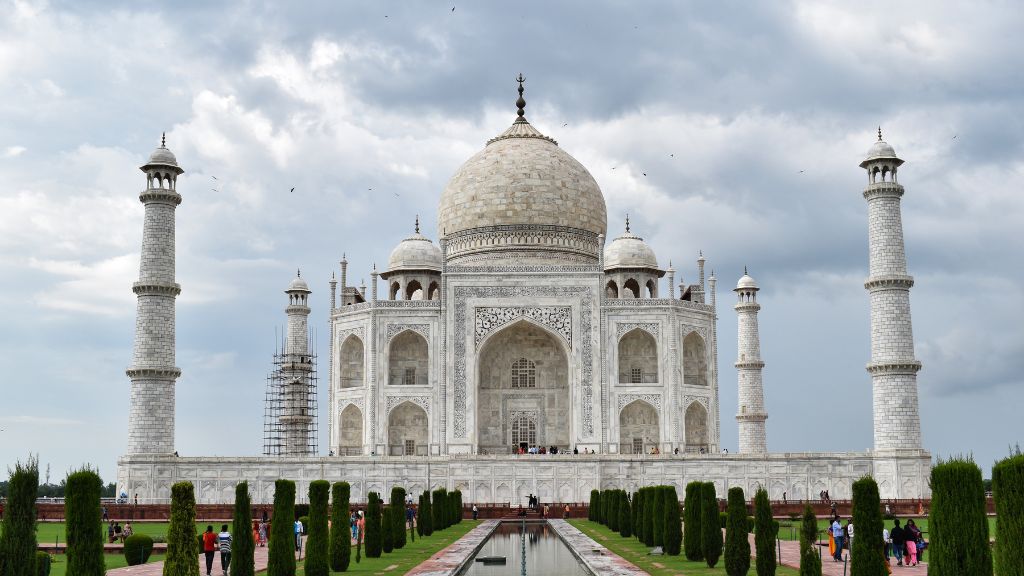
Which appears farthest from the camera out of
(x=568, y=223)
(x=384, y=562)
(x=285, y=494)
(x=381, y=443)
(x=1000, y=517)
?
(x=568, y=223)

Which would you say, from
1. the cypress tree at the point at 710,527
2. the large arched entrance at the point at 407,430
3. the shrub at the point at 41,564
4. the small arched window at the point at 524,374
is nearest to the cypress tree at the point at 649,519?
the cypress tree at the point at 710,527

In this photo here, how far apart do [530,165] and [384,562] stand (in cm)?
1964

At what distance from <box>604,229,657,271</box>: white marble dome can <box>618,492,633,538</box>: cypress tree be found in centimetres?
1271

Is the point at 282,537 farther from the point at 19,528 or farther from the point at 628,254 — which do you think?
the point at 628,254

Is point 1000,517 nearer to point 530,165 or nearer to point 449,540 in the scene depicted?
point 449,540

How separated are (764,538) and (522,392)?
18718 millimetres

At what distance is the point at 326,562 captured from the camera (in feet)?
41.7

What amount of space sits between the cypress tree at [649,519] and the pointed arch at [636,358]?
12.6 m

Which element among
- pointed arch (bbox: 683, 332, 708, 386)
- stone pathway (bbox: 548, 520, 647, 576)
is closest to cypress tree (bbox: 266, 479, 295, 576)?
stone pathway (bbox: 548, 520, 647, 576)

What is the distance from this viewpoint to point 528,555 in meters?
15.6

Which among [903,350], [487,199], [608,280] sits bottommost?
[903,350]

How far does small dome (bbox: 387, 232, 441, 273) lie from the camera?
3167 centimetres

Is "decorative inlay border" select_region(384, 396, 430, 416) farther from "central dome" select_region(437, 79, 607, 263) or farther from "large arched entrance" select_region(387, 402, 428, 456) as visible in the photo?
"central dome" select_region(437, 79, 607, 263)

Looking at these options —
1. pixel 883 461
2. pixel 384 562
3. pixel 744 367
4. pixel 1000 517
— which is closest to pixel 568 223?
pixel 744 367
